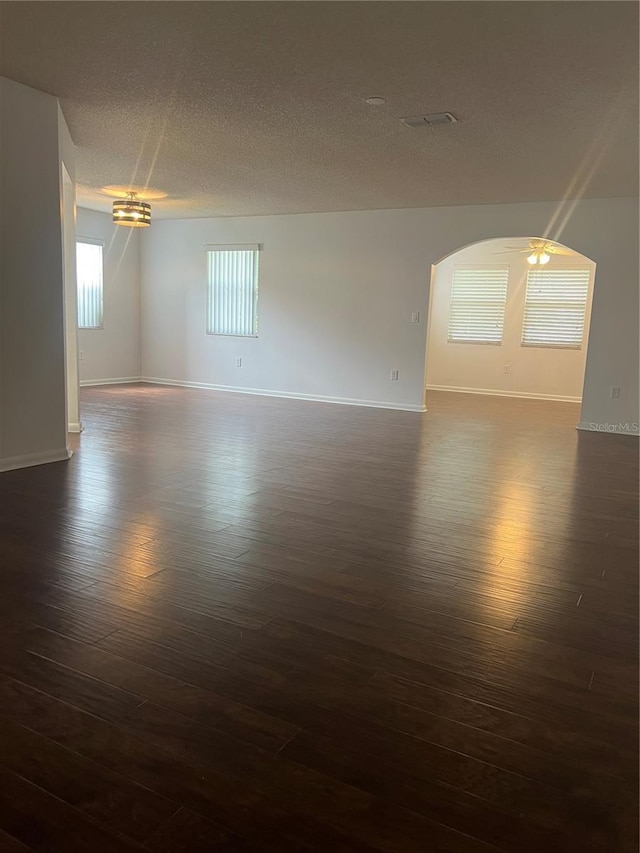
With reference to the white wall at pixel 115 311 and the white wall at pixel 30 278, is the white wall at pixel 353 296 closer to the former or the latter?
the white wall at pixel 115 311

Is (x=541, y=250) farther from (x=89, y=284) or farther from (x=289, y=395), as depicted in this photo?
(x=89, y=284)

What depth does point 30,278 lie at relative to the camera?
4.34 m

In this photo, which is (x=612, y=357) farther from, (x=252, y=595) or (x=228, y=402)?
(x=252, y=595)

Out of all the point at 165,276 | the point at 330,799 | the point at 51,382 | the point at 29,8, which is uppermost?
the point at 29,8

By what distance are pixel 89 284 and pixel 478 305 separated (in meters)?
6.07

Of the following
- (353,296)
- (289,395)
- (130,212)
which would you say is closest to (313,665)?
(130,212)

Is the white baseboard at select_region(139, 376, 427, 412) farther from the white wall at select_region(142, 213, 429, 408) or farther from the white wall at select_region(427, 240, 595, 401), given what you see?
the white wall at select_region(427, 240, 595, 401)

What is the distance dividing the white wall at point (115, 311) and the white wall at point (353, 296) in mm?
192

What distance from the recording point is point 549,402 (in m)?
9.59

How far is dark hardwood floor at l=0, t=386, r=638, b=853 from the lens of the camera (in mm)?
1452

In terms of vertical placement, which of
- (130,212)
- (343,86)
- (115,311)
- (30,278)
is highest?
(343,86)

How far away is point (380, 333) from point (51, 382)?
4877 mm

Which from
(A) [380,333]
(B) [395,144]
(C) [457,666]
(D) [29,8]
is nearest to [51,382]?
(D) [29,8]

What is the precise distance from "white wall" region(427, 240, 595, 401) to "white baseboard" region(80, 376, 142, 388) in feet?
15.7
